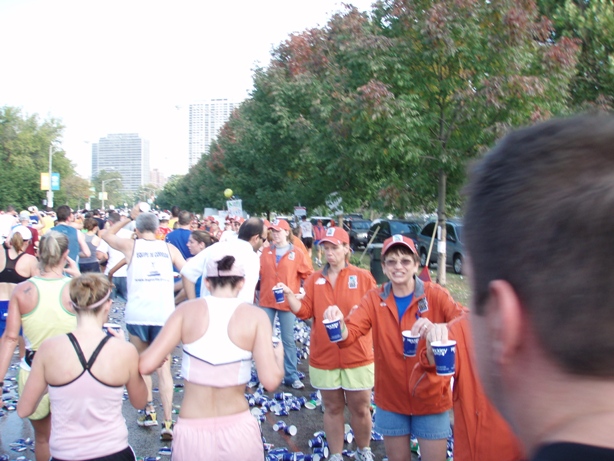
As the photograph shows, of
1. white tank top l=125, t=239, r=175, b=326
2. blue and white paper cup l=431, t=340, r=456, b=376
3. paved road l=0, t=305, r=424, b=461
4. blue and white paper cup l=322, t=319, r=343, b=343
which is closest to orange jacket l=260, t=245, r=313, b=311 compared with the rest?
paved road l=0, t=305, r=424, b=461

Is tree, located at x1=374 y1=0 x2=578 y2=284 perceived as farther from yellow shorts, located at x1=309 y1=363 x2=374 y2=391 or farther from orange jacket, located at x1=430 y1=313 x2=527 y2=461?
orange jacket, located at x1=430 y1=313 x2=527 y2=461

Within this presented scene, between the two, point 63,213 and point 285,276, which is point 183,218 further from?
point 285,276

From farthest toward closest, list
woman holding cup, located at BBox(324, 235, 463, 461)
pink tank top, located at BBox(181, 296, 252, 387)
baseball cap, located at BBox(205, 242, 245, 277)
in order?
1. woman holding cup, located at BBox(324, 235, 463, 461)
2. baseball cap, located at BBox(205, 242, 245, 277)
3. pink tank top, located at BBox(181, 296, 252, 387)

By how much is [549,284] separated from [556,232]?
0.23ft

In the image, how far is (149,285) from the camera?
634 centimetres

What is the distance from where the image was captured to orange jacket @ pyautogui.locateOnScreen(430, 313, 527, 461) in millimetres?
3143

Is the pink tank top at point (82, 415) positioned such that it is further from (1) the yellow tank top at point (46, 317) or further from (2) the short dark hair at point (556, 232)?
(2) the short dark hair at point (556, 232)

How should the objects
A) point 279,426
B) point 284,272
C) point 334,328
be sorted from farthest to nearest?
1. point 284,272
2. point 279,426
3. point 334,328

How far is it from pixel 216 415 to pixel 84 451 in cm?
78

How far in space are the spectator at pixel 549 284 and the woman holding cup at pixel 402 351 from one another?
321 cm

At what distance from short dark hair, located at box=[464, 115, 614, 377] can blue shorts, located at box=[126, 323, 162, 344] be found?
5.80 metres

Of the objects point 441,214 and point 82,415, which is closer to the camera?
point 82,415

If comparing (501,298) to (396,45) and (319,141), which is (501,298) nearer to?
(396,45)

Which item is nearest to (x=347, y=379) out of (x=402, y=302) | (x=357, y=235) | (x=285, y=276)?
(x=402, y=302)
